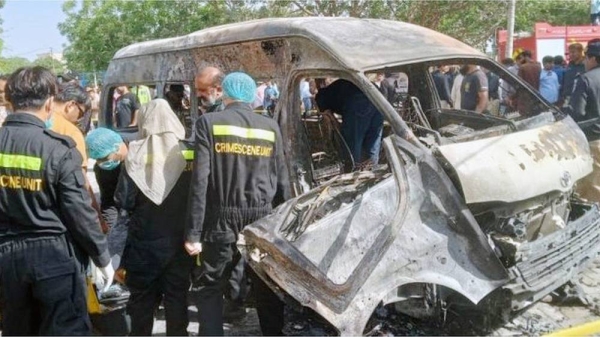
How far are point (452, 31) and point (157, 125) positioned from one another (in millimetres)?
15490

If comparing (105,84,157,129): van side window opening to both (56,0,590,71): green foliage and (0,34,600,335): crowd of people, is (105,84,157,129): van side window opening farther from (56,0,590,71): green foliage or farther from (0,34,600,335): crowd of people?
(56,0,590,71): green foliage

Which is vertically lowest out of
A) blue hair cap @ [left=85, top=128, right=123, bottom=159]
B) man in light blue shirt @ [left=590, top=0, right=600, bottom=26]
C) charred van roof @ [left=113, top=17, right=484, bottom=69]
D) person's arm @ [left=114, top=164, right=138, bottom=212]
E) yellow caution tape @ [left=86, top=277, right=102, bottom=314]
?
yellow caution tape @ [left=86, top=277, right=102, bottom=314]

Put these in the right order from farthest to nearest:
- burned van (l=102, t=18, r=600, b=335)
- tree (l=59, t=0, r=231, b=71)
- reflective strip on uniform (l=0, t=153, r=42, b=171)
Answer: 1. tree (l=59, t=0, r=231, b=71)
2. burned van (l=102, t=18, r=600, b=335)
3. reflective strip on uniform (l=0, t=153, r=42, b=171)

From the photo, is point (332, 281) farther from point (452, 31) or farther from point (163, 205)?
point (452, 31)

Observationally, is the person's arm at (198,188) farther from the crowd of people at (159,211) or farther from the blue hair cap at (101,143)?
the blue hair cap at (101,143)

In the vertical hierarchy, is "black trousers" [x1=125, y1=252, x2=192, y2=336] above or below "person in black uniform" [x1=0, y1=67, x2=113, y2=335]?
below

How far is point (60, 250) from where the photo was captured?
264 centimetres

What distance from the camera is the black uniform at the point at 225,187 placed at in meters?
3.17

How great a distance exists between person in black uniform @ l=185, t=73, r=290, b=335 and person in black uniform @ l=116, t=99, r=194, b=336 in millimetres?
151

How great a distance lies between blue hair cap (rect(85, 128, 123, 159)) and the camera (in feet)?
11.2

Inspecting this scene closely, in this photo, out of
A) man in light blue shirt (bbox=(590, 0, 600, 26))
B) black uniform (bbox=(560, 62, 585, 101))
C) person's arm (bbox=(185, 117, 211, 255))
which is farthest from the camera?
man in light blue shirt (bbox=(590, 0, 600, 26))

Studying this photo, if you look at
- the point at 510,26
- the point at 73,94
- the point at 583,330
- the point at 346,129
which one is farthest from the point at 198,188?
the point at 510,26

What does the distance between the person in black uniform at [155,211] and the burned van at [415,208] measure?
480 millimetres

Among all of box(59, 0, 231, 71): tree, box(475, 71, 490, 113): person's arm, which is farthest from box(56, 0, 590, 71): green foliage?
box(475, 71, 490, 113): person's arm
